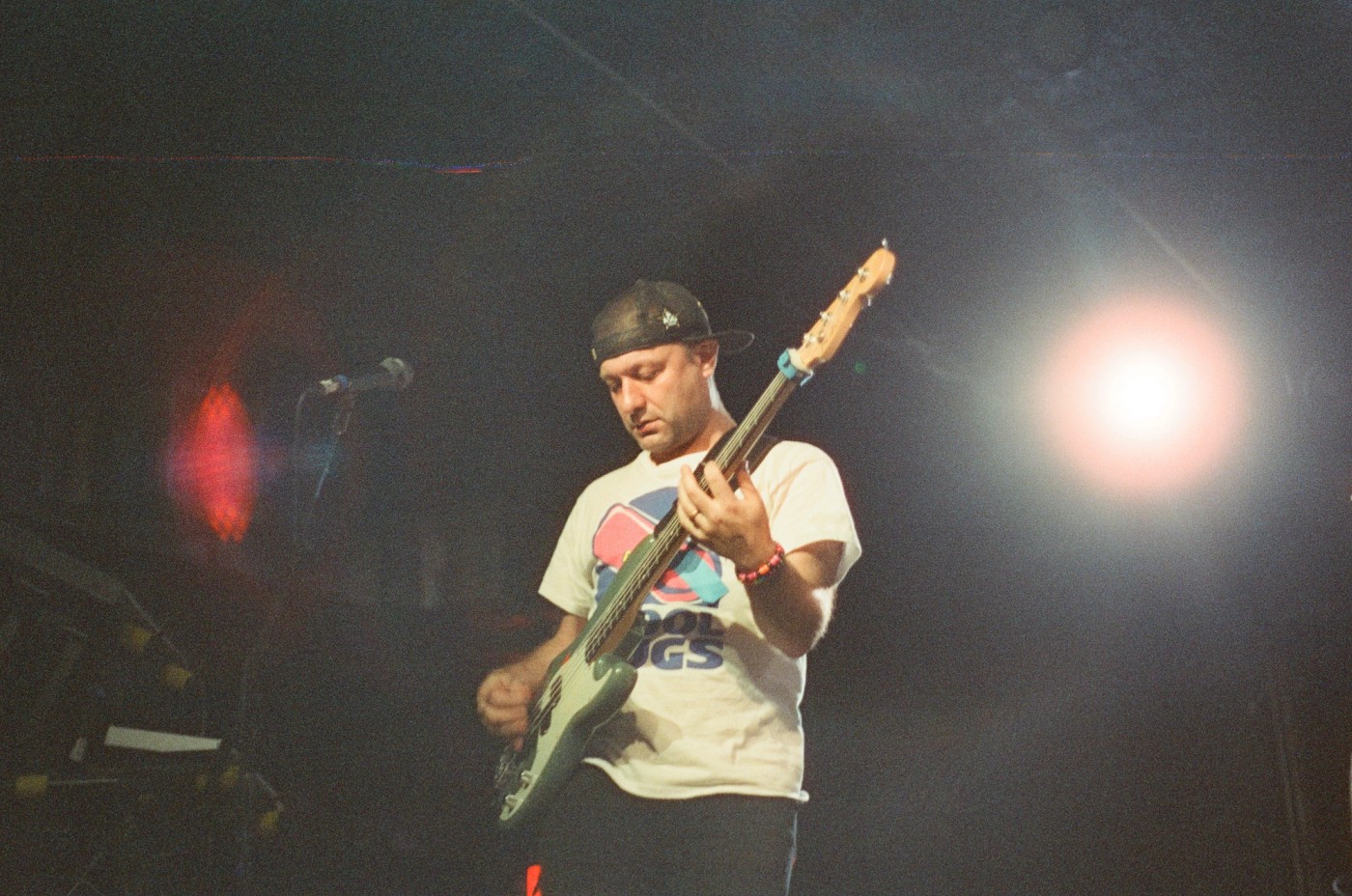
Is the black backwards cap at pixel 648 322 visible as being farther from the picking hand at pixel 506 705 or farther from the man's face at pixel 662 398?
the picking hand at pixel 506 705

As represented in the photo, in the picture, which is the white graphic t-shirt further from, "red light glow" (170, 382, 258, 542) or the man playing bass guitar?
"red light glow" (170, 382, 258, 542)

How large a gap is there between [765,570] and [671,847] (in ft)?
1.89

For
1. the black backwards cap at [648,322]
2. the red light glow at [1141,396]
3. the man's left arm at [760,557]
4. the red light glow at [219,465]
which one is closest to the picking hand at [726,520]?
the man's left arm at [760,557]

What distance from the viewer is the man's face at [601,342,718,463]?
246 centimetres

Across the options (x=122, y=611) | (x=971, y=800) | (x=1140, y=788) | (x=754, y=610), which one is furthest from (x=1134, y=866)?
(x=122, y=611)

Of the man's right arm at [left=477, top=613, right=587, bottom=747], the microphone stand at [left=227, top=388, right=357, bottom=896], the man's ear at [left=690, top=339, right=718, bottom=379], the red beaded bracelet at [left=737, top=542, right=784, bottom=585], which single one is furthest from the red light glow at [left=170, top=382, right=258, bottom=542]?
the red beaded bracelet at [left=737, top=542, right=784, bottom=585]

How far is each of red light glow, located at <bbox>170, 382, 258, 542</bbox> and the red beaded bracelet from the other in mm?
2349

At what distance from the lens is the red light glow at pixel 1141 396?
351 centimetres

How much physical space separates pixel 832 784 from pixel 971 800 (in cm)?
45

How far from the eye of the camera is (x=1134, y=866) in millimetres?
3340

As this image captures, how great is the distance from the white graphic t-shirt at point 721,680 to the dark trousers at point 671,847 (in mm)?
34

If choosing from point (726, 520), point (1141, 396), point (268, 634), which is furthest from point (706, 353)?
point (1141, 396)

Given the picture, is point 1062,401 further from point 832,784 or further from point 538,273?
point 538,273

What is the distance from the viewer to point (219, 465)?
3801 mm
